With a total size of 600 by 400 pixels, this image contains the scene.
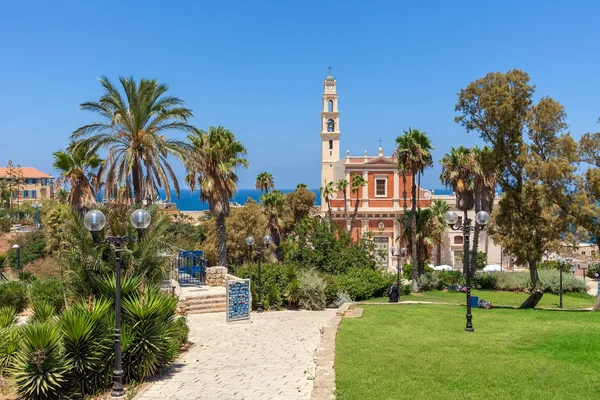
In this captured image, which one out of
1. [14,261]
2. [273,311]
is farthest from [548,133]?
[14,261]

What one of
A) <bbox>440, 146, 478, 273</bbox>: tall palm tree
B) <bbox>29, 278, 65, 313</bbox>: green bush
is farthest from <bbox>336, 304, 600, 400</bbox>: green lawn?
<bbox>440, 146, 478, 273</bbox>: tall palm tree

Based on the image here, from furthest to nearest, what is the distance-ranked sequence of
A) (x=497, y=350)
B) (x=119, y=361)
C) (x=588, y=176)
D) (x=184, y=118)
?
(x=184, y=118) < (x=588, y=176) < (x=497, y=350) < (x=119, y=361)

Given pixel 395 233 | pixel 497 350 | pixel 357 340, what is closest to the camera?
pixel 497 350

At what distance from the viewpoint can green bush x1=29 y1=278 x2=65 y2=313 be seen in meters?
13.0

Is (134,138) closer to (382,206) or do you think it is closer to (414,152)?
(414,152)

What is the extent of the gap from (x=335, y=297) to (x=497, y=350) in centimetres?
1148

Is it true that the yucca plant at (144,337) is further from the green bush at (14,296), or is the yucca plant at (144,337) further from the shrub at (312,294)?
the shrub at (312,294)

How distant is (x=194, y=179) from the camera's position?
1023 inches

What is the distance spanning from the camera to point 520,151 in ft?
60.1

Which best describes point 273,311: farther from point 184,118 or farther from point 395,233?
point 395,233

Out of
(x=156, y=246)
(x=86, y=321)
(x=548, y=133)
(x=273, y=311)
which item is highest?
(x=548, y=133)

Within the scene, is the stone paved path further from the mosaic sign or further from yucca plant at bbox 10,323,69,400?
yucca plant at bbox 10,323,69,400

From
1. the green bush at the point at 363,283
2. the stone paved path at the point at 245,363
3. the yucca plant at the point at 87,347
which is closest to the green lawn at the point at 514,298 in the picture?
the green bush at the point at 363,283

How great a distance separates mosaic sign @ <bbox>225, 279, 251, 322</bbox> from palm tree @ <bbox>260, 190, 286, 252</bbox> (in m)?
28.6
